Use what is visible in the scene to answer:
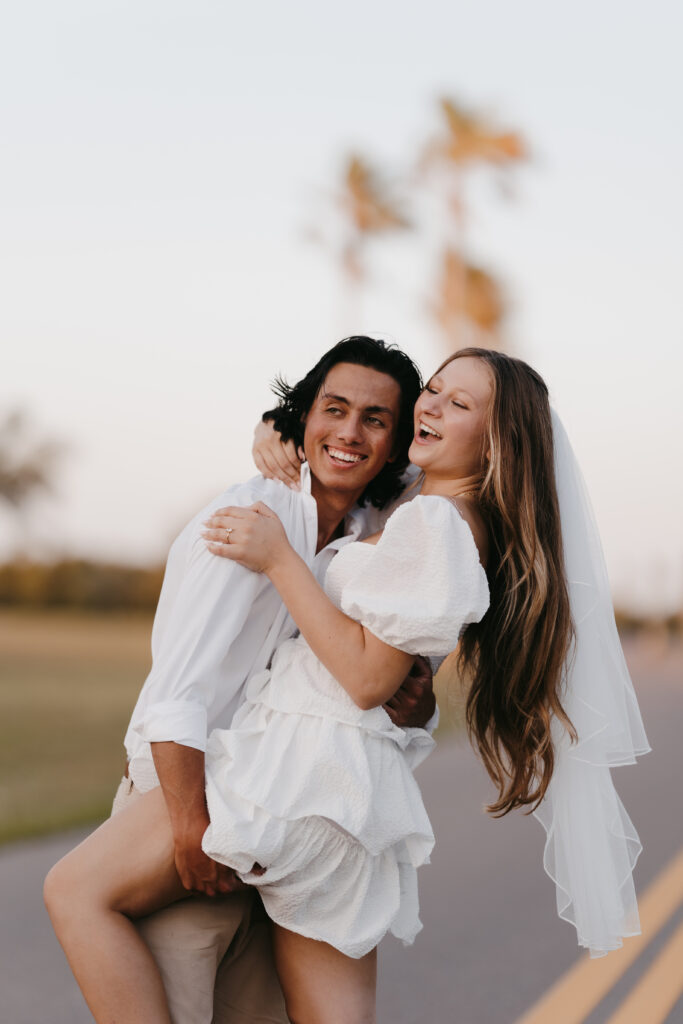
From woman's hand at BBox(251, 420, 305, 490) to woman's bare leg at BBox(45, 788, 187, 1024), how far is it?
3.78ft

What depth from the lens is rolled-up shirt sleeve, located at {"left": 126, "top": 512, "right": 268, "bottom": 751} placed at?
306cm

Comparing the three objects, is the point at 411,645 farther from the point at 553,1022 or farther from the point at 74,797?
the point at 74,797

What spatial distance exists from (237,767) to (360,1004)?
0.76 m

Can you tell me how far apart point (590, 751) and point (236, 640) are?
1237 millimetres

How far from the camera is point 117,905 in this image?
121 inches

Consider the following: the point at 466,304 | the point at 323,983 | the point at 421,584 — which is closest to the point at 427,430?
the point at 421,584

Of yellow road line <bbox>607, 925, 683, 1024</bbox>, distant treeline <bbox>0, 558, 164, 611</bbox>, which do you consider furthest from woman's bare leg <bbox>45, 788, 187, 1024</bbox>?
distant treeline <bbox>0, 558, 164, 611</bbox>

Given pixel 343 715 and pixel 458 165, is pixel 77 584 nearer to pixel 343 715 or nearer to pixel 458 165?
pixel 458 165

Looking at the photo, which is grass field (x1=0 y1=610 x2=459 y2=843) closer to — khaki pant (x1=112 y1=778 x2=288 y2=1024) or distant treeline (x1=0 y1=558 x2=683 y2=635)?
distant treeline (x1=0 y1=558 x2=683 y2=635)

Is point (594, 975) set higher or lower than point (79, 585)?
higher

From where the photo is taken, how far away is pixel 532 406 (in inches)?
140

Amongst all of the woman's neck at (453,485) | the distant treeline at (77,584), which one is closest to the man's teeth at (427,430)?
the woman's neck at (453,485)

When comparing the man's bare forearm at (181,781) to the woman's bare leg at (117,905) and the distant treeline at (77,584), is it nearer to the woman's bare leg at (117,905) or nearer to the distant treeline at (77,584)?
the woman's bare leg at (117,905)

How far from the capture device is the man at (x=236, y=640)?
3.07 meters
